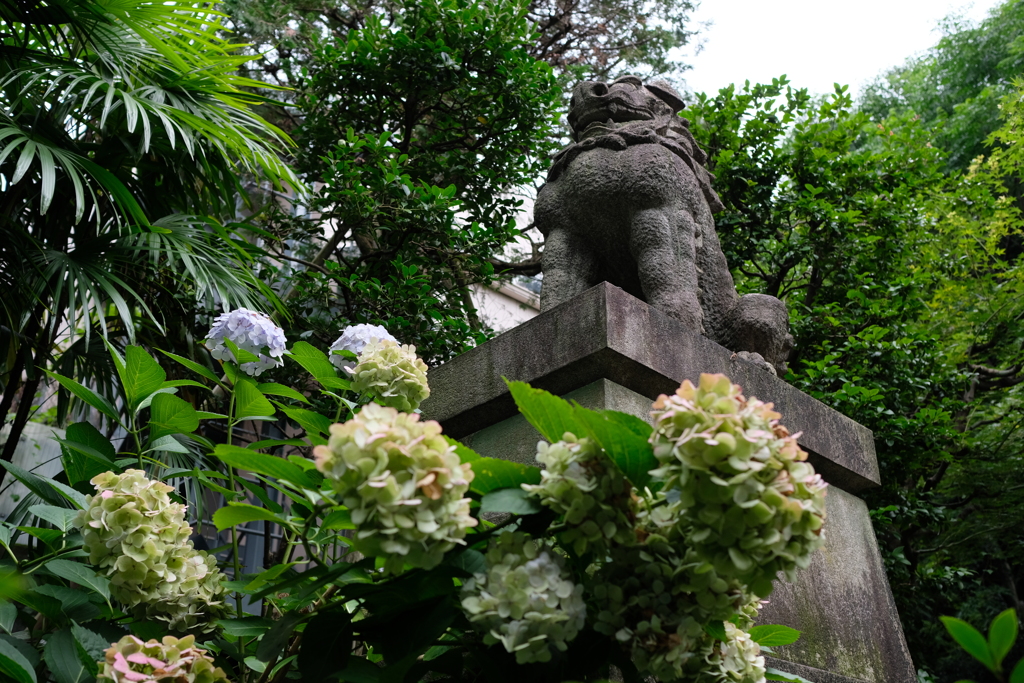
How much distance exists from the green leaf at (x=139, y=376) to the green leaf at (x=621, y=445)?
0.91 meters

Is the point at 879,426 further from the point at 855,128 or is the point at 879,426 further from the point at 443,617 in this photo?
the point at 443,617

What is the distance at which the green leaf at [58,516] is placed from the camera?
1396 mm

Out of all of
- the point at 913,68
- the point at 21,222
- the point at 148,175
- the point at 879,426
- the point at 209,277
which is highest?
the point at 913,68

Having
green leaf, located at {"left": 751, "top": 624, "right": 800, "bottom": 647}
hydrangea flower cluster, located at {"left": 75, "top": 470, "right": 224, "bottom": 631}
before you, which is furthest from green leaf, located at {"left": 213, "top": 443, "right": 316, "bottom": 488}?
green leaf, located at {"left": 751, "top": 624, "right": 800, "bottom": 647}

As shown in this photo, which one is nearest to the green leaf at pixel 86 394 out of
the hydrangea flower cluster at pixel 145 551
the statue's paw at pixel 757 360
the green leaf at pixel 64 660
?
the hydrangea flower cluster at pixel 145 551

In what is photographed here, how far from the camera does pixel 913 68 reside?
15.5 metres

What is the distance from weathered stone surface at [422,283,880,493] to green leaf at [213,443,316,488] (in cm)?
129

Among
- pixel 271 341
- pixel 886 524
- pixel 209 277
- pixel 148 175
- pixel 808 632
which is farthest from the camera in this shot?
pixel 886 524

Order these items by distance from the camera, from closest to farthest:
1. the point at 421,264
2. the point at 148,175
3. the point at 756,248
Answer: the point at 148,175 < the point at 421,264 < the point at 756,248

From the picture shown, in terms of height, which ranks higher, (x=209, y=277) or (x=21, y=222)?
(x=21, y=222)

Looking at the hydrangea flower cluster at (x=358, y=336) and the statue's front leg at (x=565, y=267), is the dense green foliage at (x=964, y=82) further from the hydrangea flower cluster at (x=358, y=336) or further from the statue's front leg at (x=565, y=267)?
the hydrangea flower cluster at (x=358, y=336)

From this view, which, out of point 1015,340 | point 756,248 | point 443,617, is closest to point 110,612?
point 443,617

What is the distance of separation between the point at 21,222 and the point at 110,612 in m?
3.87

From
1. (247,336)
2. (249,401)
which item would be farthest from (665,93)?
(249,401)
